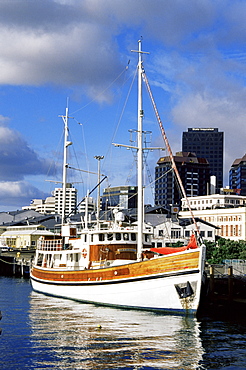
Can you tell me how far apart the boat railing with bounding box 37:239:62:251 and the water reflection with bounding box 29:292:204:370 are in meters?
16.2

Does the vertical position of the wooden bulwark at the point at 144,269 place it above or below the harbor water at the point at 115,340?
above

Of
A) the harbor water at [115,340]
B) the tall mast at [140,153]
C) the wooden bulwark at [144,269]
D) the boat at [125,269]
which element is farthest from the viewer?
the tall mast at [140,153]

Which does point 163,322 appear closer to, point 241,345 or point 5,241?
point 241,345

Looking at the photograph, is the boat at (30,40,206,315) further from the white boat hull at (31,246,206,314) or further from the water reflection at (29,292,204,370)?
the water reflection at (29,292,204,370)

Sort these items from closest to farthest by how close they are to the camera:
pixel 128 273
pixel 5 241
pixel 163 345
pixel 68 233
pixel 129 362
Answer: pixel 129 362 < pixel 163 345 < pixel 128 273 < pixel 68 233 < pixel 5 241

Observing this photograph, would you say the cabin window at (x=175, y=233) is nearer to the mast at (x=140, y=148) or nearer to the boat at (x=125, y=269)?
the boat at (x=125, y=269)

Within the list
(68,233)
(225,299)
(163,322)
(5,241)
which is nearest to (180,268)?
(163,322)

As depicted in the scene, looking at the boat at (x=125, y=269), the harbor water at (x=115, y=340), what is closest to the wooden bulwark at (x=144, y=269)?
the boat at (x=125, y=269)

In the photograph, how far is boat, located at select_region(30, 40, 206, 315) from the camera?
1559 inches

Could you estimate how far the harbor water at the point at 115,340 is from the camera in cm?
2614

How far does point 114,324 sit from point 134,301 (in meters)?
6.52

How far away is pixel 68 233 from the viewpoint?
59156mm

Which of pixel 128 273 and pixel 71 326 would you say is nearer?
pixel 71 326

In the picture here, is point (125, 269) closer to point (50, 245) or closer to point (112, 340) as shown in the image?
point (112, 340)
